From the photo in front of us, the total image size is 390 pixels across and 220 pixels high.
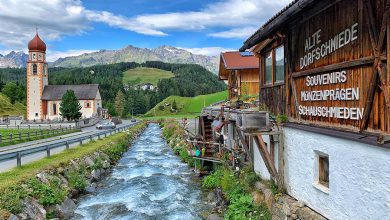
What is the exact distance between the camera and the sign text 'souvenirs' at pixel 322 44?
821cm

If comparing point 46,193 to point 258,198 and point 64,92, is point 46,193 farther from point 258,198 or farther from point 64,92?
point 64,92

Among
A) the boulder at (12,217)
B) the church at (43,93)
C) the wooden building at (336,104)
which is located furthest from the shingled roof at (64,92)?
the wooden building at (336,104)

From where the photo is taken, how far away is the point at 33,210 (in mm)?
13695

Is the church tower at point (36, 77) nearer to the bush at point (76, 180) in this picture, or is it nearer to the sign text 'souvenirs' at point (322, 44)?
the bush at point (76, 180)

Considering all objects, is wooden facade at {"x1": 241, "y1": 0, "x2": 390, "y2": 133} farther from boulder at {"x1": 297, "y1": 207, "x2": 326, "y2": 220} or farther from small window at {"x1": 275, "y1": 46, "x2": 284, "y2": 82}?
boulder at {"x1": 297, "y1": 207, "x2": 326, "y2": 220}

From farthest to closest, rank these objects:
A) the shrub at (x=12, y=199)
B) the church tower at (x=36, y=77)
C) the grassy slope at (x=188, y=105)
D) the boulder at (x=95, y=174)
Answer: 1. the grassy slope at (x=188, y=105)
2. the church tower at (x=36, y=77)
3. the boulder at (x=95, y=174)
4. the shrub at (x=12, y=199)

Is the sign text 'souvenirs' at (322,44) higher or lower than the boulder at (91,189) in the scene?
higher

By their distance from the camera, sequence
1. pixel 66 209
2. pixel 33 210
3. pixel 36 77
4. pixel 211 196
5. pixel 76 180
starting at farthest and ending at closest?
pixel 36 77, pixel 76 180, pixel 211 196, pixel 66 209, pixel 33 210

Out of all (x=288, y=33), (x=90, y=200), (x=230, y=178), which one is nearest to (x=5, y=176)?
(x=90, y=200)

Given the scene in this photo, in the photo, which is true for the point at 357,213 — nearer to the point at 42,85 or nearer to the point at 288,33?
the point at 288,33

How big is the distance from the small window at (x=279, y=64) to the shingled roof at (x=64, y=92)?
87137mm

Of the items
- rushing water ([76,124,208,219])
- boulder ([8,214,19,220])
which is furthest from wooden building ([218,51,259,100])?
boulder ([8,214,19,220])

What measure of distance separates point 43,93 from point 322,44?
94.5 m

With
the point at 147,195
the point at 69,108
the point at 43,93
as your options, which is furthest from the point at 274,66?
the point at 43,93
